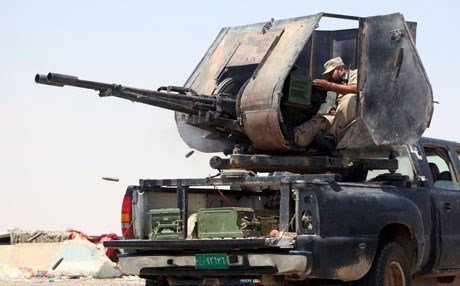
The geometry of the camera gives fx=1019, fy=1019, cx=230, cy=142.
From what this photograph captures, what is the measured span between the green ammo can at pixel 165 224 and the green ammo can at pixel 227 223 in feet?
0.93

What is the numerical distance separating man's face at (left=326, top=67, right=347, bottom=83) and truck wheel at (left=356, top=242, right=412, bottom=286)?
187 centimetres

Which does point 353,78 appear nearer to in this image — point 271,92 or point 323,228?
point 271,92

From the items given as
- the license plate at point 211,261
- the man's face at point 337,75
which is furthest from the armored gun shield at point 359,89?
the license plate at point 211,261

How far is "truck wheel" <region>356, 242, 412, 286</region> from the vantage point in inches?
346

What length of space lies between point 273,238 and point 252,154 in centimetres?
198

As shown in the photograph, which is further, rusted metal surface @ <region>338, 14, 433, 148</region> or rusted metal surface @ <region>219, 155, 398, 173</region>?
rusted metal surface @ <region>219, 155, 398, 173</region>

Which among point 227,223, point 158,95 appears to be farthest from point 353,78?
point 227,223

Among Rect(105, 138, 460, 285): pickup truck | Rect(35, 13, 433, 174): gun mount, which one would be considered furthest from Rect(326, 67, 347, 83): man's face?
Rect(105, 138, 460, 285): pickup truck

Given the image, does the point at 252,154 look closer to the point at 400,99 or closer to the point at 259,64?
the point at 259,64

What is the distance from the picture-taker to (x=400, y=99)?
964 cm

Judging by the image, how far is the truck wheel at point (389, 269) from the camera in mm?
8797

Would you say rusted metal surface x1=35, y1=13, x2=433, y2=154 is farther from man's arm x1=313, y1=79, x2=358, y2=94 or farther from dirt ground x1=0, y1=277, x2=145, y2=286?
dirt ground x1=0, y1=277, x2=145, y2=286

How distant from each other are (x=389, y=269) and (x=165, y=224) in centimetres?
207

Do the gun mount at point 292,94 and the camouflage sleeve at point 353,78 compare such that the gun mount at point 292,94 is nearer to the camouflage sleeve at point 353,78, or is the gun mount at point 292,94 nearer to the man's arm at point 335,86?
the man's arm at point 335,86
